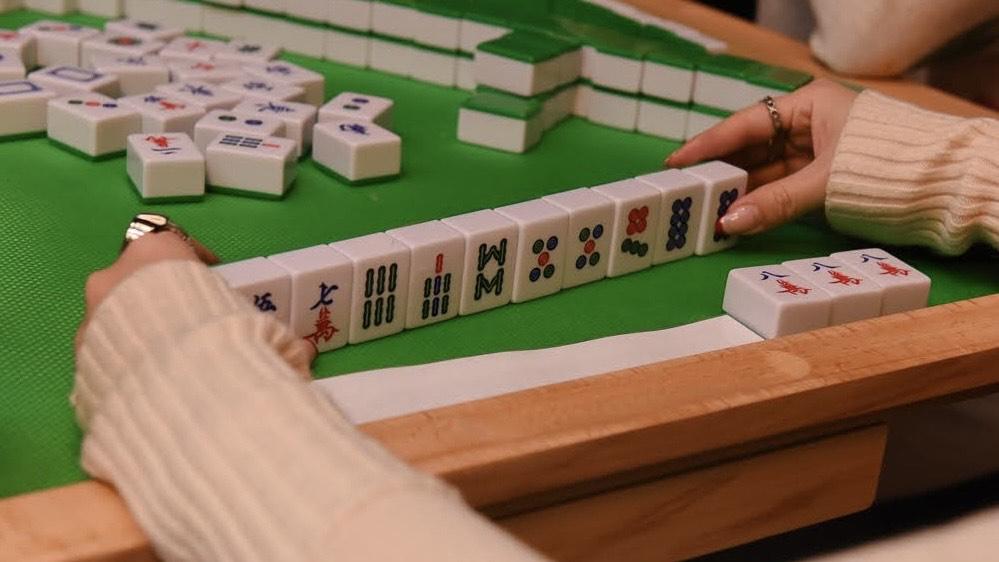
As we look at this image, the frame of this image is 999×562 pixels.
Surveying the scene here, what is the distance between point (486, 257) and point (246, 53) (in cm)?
58

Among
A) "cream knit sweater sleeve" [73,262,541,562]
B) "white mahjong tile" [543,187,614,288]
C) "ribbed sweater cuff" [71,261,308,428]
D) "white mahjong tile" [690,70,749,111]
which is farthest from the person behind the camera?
"white mahjong tile" [690,70,749,111]

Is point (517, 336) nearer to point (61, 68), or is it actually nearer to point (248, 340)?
point (248, 340)

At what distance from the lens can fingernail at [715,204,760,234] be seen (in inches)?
46.5

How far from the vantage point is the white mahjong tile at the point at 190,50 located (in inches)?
56.3

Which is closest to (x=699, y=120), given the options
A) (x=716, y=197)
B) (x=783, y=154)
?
(x=783, y=154)

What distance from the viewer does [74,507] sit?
2.21 ft

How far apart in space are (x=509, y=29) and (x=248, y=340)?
2.78ft

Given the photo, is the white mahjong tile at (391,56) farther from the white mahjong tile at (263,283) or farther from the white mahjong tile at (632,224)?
the white mahjong tile at (263,283)

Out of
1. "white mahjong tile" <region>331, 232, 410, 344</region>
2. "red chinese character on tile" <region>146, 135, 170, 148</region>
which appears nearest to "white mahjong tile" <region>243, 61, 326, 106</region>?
"red chinese character on tile" <region>146, 135, 170, 148</region>

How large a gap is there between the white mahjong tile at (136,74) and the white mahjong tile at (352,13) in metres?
0.23

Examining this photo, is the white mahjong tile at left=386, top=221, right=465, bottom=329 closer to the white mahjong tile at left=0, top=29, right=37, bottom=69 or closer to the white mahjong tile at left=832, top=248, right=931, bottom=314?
the white mahjong tile at left=832, top=248, right=931, bottom=314

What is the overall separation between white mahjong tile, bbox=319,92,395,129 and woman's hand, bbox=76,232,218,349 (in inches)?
18.3

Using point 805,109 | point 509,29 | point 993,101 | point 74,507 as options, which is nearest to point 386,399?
point 74,507

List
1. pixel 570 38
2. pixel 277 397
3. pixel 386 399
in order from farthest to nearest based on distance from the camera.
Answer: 1. pixel 570 38
2. pixel 386 399
3. pixel 277 397
